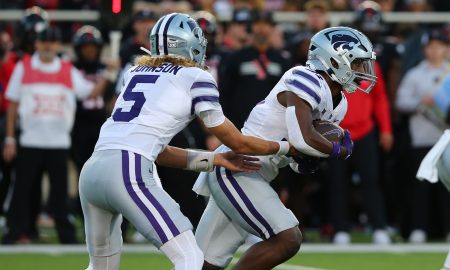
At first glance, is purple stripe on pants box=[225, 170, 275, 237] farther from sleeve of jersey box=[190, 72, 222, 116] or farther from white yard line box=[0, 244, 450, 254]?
white yard line box=[0, 244, 450, 254]

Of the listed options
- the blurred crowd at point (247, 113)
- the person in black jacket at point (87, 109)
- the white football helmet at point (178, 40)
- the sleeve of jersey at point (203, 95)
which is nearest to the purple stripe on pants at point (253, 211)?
the sleeve of jersey at point (203, 95)

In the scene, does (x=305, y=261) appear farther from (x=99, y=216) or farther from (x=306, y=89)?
(x=99, y=216)

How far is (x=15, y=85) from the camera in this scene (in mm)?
10547

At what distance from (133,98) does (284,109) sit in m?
0.91

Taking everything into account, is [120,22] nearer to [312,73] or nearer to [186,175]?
[186,175]

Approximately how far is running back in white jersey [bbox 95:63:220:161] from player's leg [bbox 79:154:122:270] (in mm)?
149

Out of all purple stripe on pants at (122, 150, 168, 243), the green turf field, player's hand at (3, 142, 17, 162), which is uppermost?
purple stripe on pants at (122, 150, 168, 243)

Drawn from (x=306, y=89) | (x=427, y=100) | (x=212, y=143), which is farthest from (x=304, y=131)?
(x=427, y=100)

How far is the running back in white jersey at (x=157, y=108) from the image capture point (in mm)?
5875

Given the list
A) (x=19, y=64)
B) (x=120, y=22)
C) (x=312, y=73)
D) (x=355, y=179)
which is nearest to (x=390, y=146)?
(x=355, y=179)

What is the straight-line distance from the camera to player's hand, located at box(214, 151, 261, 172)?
6.25 m

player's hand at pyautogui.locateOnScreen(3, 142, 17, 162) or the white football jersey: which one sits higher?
the white football jersey

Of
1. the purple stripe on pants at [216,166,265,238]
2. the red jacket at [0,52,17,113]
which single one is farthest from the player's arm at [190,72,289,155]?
the red jacket at [0,52,17,113]

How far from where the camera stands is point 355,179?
1229 centimetres
